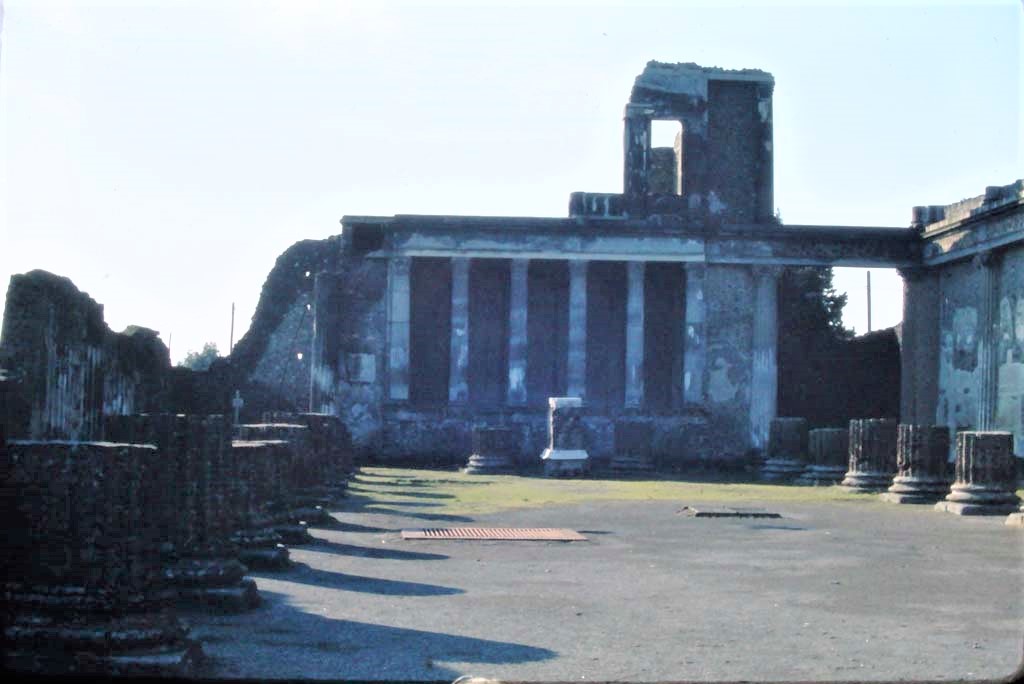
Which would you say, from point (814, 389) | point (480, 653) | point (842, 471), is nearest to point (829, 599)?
point (480, 653)

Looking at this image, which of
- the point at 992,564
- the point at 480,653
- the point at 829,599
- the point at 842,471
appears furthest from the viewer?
the point at 842,471

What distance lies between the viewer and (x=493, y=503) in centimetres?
1608

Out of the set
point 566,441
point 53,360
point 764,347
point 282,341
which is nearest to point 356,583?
point 53,360

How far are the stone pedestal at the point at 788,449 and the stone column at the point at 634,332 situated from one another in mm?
5484

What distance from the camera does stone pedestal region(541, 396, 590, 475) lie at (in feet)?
76.8

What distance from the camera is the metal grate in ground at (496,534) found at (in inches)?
443

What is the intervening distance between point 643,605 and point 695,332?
2161cm

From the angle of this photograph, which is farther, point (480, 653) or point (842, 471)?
point (842, 471)

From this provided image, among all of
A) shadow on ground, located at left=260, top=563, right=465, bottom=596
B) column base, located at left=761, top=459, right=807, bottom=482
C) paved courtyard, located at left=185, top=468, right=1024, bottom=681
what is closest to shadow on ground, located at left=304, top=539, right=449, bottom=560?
paved courtyard, located at left=185, top=468, right=1024, bottom=681

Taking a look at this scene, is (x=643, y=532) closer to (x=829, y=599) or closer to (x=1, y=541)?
(x=829, y=599)

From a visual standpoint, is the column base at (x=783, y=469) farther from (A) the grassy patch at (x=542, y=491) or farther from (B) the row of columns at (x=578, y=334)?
(B) the row of columns at (x=578, y=334)

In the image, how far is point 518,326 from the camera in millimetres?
28875

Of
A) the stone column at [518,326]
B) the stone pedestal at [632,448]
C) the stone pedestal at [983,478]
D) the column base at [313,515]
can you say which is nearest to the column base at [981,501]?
the stone pedestal at [983,478]

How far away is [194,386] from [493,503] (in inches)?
582
